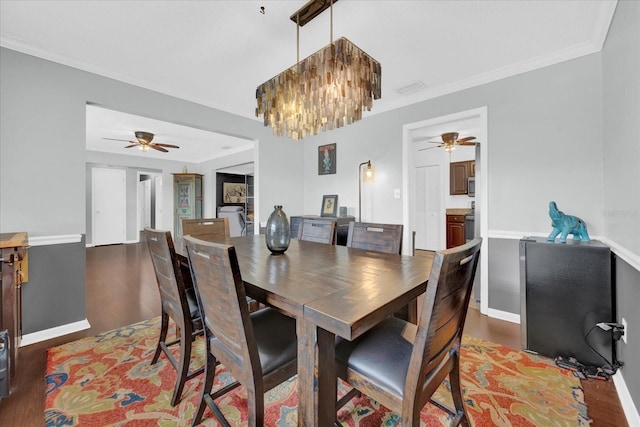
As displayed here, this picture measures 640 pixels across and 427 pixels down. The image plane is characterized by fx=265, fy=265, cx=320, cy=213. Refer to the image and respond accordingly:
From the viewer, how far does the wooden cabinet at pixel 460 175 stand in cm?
550

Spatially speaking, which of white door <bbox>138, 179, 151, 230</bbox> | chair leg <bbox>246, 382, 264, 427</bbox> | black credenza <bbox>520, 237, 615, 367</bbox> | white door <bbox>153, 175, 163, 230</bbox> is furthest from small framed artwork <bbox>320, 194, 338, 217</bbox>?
white door <bbox>138, 179, 151, 230</bbox>

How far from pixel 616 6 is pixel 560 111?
0.80 metres

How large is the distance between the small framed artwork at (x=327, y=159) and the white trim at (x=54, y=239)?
3.04 metres

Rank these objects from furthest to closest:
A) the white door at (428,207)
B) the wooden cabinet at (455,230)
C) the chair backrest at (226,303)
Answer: the white door at (428,207) → the wooden cabinet at (455,230) → the chair backrest at (226,303)

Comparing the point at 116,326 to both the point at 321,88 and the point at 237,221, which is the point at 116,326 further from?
the point at 237,221

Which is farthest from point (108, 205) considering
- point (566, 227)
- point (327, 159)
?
point (566, 227)

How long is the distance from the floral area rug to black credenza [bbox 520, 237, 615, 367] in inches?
7.4

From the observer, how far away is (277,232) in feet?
5.83

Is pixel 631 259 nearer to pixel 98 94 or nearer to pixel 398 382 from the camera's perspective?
pixel 398 382

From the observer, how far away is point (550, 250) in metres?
1.92

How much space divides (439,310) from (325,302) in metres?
0.38

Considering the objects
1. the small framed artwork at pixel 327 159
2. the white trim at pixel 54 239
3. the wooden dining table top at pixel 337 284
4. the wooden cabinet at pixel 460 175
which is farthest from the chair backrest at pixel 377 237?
the wooden cabinet at pixel 460 175

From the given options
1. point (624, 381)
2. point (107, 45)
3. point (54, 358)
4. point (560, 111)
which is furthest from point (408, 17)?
point (54, 358)

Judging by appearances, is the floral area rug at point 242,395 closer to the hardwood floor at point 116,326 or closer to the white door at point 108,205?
the hardwood floor at point 116,326
